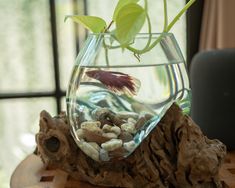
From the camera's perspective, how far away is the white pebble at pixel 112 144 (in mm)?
603

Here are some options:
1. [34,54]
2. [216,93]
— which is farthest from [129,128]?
[34,54]

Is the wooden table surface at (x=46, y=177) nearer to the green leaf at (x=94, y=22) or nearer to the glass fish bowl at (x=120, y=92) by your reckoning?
the glass fish bowl at (x=120, y=92)

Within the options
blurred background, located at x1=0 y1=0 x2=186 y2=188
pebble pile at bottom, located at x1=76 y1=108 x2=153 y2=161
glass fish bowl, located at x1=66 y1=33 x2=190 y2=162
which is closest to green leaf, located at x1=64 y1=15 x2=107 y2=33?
glass fish bowl, located at x1=66 y1=33 x2=190 y2=162

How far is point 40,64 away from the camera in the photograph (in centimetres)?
157

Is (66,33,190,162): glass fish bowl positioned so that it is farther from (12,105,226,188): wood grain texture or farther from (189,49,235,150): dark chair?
(189,49,235,150): dark chair

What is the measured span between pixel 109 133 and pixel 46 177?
193 millimetres

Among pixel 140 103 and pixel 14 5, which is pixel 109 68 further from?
pixel 14 5

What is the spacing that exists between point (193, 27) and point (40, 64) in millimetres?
678

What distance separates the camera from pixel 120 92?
1.90 ft

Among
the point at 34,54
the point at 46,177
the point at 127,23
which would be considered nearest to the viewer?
the point at 127,23

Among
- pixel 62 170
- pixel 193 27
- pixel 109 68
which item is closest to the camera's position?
pixel 109 68

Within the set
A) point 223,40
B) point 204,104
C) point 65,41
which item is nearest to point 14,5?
point 65,41

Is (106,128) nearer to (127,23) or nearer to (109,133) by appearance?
(109,133)

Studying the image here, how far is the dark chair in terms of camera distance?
798 mm
